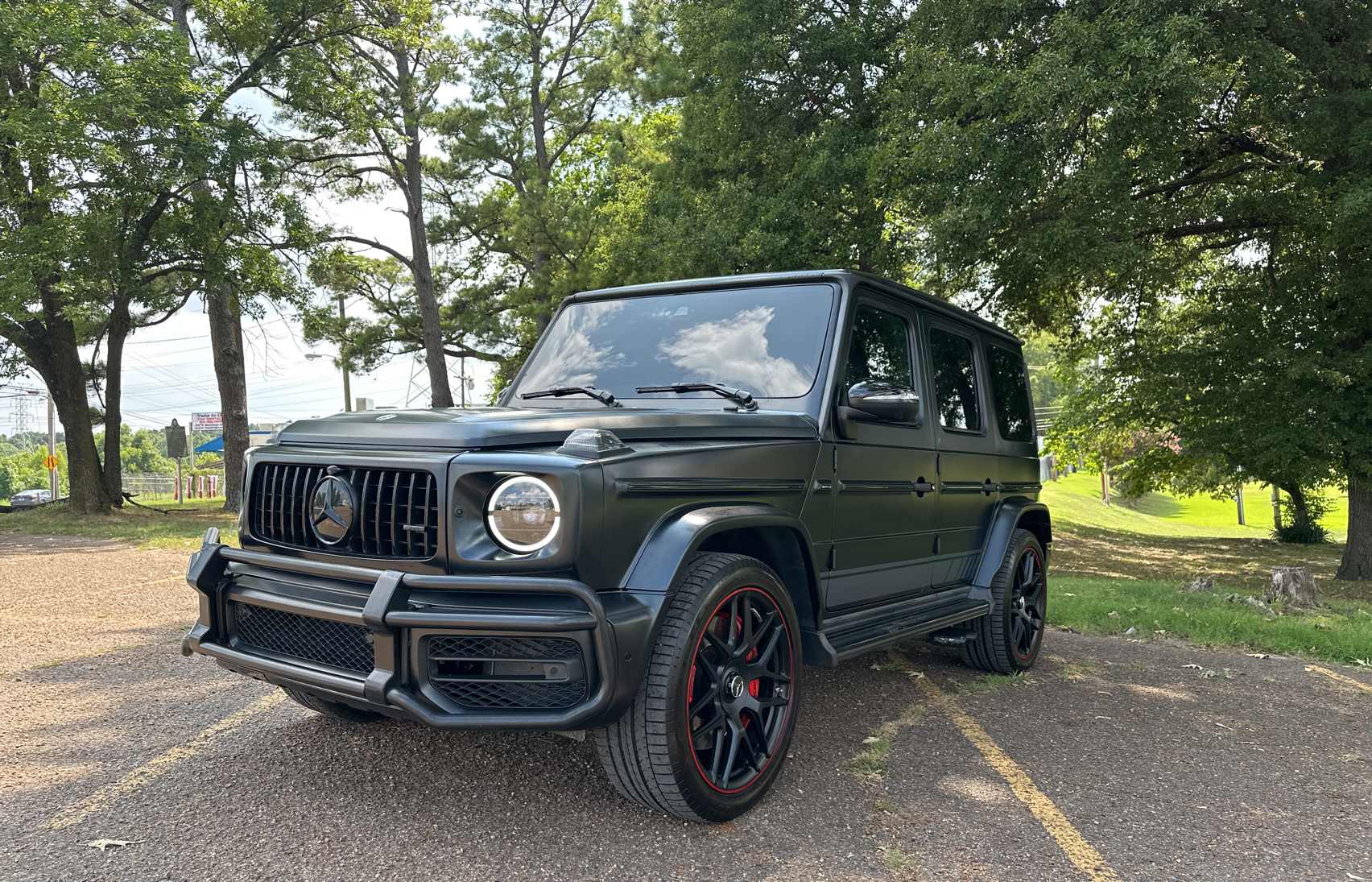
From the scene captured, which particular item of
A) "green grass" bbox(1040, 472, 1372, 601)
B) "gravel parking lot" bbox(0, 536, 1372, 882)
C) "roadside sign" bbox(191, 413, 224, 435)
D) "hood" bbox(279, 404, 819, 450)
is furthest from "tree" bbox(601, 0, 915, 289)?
"roadside sign" bbox(191, 413, 224, 435)

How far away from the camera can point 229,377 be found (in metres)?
20.0

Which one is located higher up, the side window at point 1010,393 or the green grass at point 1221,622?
the side window at point 1010,393

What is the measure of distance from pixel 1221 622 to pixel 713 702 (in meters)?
5.71

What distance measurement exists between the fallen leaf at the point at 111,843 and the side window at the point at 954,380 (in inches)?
157

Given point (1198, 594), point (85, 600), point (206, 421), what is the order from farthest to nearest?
point (206, 421), point (1198, 594), point (85, 600)

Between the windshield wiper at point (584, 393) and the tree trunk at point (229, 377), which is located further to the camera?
the tree trunk at point (229, 377)

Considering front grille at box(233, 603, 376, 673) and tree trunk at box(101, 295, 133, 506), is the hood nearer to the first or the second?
front grille at box(233, 603, 376, 673)

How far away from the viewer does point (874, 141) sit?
48.1ft

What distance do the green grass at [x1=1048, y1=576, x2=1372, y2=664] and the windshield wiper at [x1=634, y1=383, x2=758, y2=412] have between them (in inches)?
188

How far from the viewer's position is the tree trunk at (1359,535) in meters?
14.3

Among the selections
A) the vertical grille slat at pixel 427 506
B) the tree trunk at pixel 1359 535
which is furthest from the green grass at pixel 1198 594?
the vertical grille slat at pixel 427 506

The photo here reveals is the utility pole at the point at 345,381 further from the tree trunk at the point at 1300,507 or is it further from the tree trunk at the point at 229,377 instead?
the tree trunk at the point at 1300,507

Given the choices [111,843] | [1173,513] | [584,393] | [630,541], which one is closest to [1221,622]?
[584,393]

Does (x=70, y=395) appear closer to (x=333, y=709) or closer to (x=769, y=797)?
(x=333, y=709)
